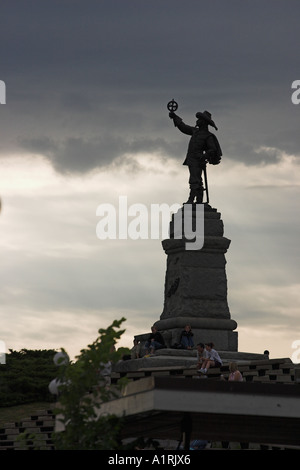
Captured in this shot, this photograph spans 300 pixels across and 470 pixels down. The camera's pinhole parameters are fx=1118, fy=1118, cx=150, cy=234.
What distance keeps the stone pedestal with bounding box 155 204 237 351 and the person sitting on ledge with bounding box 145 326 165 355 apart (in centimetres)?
92

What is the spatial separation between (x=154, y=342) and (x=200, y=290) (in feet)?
9.43

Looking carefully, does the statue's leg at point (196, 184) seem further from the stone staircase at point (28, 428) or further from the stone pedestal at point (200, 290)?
the stone staircase at point (28, 428)

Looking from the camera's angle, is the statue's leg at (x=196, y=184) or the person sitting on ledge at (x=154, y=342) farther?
the statue's leg at (x=196, y=184)

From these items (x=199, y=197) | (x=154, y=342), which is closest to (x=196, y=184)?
(x=199, y=197)

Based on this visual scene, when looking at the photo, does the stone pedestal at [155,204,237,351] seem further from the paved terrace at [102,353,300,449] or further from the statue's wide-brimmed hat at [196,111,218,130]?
the paved terrace at [102,353,300,449]

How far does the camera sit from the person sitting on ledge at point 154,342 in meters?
32.8

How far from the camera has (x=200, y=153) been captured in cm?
3678

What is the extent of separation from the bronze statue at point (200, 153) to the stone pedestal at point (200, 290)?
107 centimetres

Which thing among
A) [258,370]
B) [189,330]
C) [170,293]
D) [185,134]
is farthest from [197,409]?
[185,134]

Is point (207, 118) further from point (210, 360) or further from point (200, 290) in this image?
point (210, 360)

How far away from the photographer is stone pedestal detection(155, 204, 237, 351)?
1351 inches

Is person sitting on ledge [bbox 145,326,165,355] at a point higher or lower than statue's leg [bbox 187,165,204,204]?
lower

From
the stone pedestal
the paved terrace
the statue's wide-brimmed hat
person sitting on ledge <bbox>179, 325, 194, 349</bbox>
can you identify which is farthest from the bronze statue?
the paved terrace

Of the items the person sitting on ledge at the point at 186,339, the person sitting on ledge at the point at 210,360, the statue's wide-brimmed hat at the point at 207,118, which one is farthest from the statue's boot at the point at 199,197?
the person sitting on ledge at the point at 210,360
